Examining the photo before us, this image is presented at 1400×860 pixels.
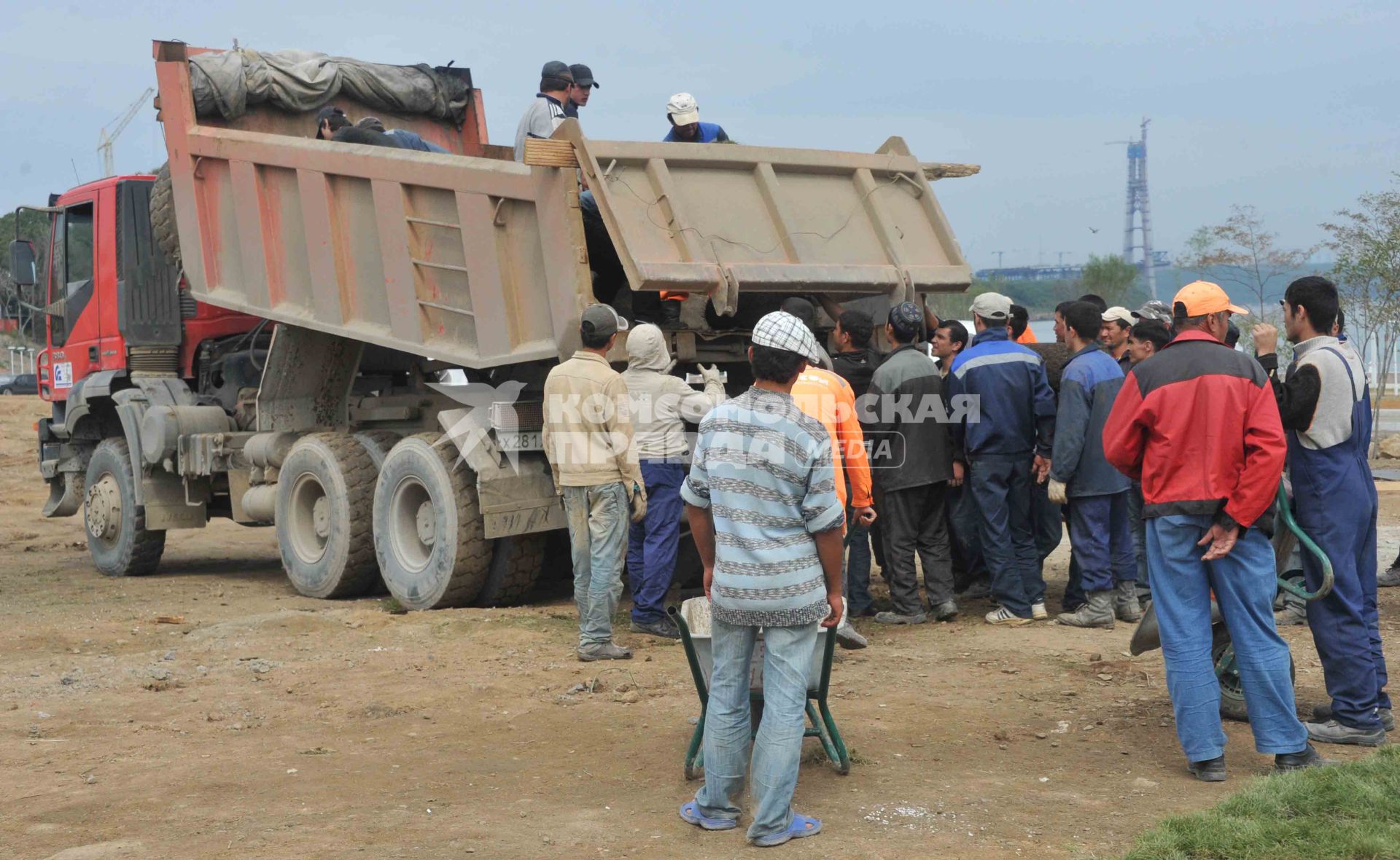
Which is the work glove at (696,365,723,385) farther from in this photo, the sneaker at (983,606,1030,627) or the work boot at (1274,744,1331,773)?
the work boot at (1274,744,1331,773)

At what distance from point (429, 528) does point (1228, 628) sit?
5160 mm

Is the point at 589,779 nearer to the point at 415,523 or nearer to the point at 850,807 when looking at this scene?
the point at 850,807

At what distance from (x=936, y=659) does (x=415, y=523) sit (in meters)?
3.61

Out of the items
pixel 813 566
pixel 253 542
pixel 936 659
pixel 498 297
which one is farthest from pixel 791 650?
A: pixel 253 542

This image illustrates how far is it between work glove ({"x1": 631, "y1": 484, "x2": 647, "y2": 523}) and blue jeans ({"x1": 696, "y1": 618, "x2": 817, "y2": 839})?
8.39 ft

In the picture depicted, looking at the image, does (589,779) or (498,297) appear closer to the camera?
(589,779)

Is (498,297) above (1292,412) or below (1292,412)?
above

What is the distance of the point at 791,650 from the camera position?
14.9 ft

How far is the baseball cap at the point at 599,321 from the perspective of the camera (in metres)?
6.97

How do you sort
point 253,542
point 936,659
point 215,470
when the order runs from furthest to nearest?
1. point 253,542
2. point 215,470
3. point 936,659

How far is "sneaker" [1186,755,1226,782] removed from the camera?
5.05 meters

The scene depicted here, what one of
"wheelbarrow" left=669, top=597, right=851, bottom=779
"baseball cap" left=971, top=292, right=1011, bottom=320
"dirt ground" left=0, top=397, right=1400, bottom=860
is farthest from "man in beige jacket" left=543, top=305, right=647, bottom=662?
"baseball cap" left=971, top=292, right=1011, bottom=320

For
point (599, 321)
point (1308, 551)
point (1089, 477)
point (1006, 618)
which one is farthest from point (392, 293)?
point (1308, 551)

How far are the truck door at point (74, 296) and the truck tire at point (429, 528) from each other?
403cm
